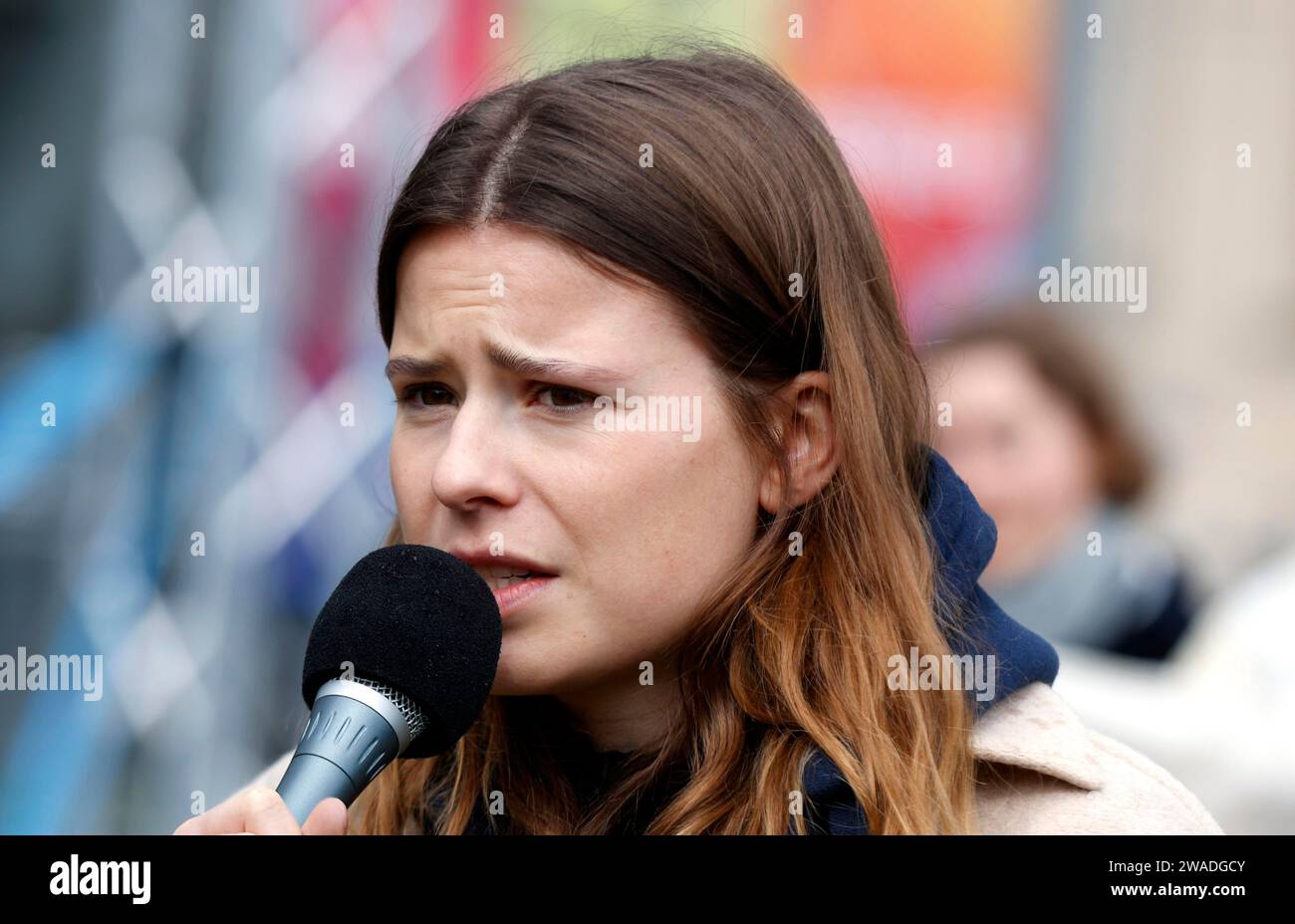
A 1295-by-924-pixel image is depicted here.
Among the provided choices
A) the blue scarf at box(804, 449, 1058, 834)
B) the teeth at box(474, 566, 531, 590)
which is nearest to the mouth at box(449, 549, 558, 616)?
the teeth at box(474, 566, 531, 590)

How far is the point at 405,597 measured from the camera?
170 centimetres

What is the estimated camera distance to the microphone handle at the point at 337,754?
144 cm

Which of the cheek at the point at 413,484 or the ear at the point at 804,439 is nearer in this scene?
the cheek at the point at 413,484

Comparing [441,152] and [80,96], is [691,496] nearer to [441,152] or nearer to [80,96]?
[441,152]

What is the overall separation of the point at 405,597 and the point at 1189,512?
4.90m

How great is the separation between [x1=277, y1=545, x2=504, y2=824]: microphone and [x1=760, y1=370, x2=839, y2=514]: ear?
0.49 meters

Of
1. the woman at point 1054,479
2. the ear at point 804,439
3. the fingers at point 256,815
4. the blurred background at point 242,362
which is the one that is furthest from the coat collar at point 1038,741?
the blurred background at point 242,362

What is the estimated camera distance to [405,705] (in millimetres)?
1603

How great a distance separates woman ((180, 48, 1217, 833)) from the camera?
1.87 meters

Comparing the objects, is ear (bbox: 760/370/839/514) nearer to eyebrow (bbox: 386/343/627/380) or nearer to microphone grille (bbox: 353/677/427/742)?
eyebrow (bbox: 386/343/627/380)

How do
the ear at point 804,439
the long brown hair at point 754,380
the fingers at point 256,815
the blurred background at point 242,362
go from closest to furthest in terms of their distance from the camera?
the fingers at point 256,815 < the long brown hair at point 754,380 < the ear at point 804,439 < the blurred background at point 242,362

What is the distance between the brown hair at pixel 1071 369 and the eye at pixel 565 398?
2.81m

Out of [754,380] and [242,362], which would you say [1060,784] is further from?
[242,362]

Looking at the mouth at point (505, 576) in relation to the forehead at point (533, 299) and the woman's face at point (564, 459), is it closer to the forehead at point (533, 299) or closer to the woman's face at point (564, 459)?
the woman's face at point (564, 459)
